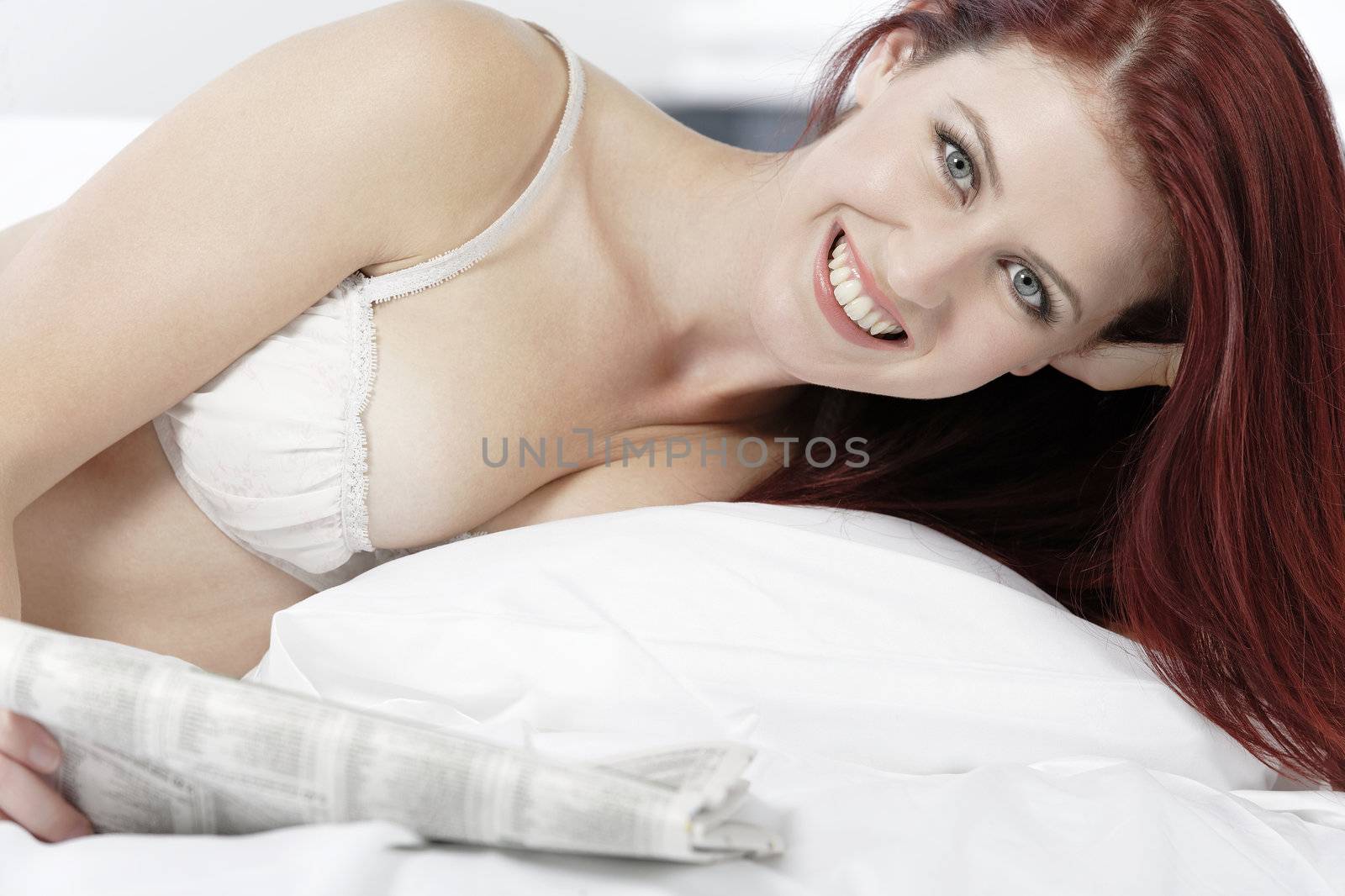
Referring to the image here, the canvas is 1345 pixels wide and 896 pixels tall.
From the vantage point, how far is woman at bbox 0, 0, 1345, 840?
38.3 inches

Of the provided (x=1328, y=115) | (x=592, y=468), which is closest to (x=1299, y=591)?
(x=1328, y=115)

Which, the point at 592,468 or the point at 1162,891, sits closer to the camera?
the point at 1162,891

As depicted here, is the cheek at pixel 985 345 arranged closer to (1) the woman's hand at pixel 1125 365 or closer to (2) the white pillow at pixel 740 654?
(1) the woman's hand at pixel 1125 365

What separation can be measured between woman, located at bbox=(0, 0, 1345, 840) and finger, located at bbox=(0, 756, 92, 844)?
0.31m

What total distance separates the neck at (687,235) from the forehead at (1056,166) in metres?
0.25

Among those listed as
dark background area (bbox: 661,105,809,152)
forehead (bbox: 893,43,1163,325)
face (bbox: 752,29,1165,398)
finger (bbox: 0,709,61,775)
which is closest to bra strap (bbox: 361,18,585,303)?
face (bbox: 752,29,1165,398)

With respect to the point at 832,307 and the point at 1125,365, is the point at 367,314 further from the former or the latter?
the point at 1125,365

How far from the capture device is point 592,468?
1.33 m

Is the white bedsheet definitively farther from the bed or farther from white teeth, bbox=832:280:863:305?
white teeth, bbox=832:280:863:305

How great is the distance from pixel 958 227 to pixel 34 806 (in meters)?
0.89

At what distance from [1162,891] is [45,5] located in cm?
178

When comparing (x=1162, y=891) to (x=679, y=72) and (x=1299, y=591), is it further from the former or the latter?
(x=679, y=72)

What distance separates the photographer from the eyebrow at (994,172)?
1.04m

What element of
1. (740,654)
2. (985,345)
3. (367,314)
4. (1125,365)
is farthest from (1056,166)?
(367,314)
